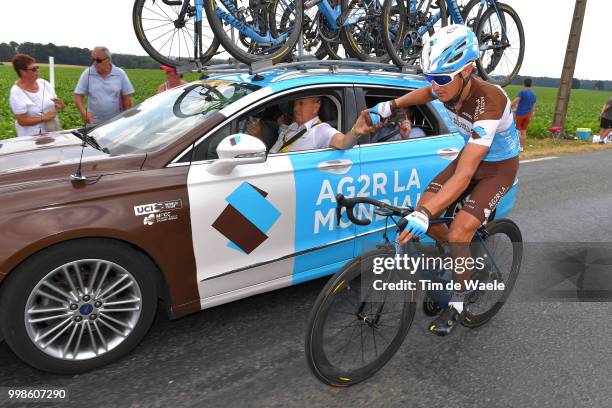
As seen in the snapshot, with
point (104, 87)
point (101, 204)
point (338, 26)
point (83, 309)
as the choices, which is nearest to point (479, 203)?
point (101, 204)

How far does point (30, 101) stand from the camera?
5.16 metres

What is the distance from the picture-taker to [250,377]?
2803 mm

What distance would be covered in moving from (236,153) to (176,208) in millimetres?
451

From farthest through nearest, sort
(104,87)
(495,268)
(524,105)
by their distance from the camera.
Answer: (524,105) < (104,87) < (495,268)

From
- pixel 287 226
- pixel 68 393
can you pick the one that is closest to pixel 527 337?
pixel 287 226

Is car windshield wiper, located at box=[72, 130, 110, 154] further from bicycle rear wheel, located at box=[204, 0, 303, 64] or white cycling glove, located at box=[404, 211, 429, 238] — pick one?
white cycling glove, located at box=[404, 211, 429, 238]

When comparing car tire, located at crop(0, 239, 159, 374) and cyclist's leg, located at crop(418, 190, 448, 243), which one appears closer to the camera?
car tire, located at crop(0, 239, 159, 374)

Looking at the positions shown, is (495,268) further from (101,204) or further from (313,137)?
(101,204)

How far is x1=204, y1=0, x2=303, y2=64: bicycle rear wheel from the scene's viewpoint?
4156 millimetres

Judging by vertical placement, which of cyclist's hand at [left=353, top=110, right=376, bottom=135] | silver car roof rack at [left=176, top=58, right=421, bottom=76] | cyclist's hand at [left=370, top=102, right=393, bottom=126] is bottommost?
cyclist's hand at [left=353, top=110, right=376, bottom=135]

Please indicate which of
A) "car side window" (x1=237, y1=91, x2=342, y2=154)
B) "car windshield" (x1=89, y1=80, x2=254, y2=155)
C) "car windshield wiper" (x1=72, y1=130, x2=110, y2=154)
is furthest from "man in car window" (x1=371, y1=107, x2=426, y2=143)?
"car windshield wiper" (x1=72, y1=130, x2=110, y2=154)

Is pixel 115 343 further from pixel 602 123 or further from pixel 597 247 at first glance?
pixel 602 123

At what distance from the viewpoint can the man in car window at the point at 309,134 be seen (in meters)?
3.52

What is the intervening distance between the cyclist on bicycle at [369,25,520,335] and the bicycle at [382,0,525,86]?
7.85ft
